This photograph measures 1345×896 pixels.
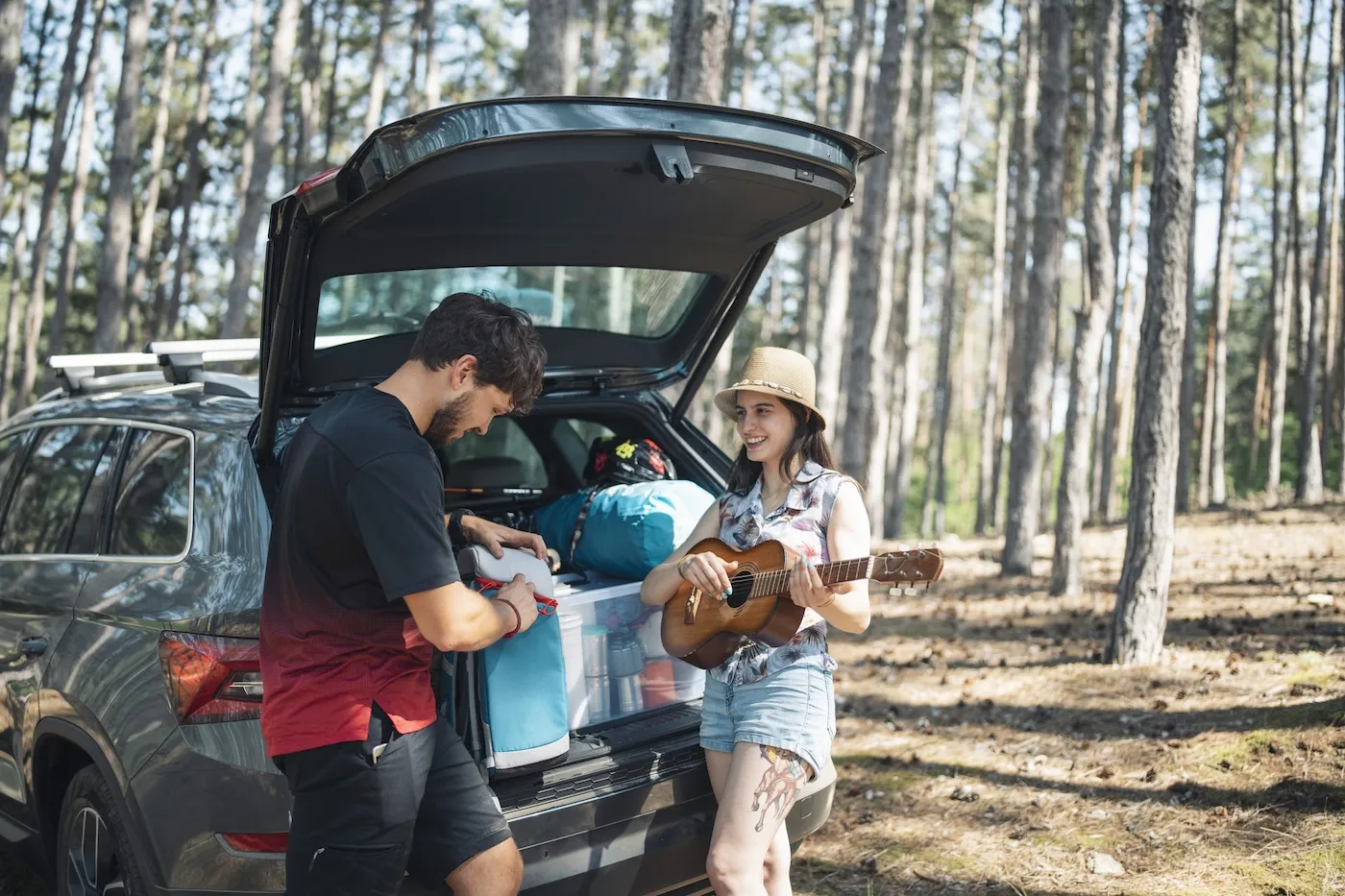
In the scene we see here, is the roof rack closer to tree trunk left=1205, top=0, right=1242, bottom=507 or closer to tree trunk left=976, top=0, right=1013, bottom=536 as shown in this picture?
tree trunk left=1205, top=0, right=1242, bottom=507

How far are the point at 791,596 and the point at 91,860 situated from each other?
224 cm

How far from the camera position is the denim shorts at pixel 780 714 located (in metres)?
3.00

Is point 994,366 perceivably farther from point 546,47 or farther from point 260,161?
point 546,47

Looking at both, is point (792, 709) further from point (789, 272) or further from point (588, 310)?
point (789, 272)

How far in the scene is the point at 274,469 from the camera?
→ 3104 millimetres

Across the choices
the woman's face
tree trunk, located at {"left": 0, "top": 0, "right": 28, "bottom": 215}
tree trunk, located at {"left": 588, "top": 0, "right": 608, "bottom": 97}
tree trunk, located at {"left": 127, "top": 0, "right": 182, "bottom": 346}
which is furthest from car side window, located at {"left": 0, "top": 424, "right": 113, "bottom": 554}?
tree trunk, located at {"left": 127, "top": 0, "right": 182, "bottom": 346}

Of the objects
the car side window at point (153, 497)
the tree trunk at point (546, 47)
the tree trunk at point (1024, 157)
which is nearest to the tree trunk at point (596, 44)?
the tree trunk at point (1024, 157)

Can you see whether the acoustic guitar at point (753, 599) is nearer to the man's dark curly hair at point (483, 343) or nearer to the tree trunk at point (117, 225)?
the man's dark curly hair at point (483, 343)

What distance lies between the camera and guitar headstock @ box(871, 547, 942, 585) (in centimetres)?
281

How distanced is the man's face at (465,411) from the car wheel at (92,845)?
146 cm

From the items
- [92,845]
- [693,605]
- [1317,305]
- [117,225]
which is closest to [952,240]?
[1317,305]

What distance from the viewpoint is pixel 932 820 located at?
486 cm

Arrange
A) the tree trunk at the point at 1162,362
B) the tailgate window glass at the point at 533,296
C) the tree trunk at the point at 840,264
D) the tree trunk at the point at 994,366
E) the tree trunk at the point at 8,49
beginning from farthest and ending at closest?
the tree trunk at the point at 994,366, the tree trunk at the point at 840,264, the tree trunk at the point at 8,49, the tree trunk at the point at 1162,362, the tailgate window glass at the point at 533,296

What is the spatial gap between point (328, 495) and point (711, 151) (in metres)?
1.53
